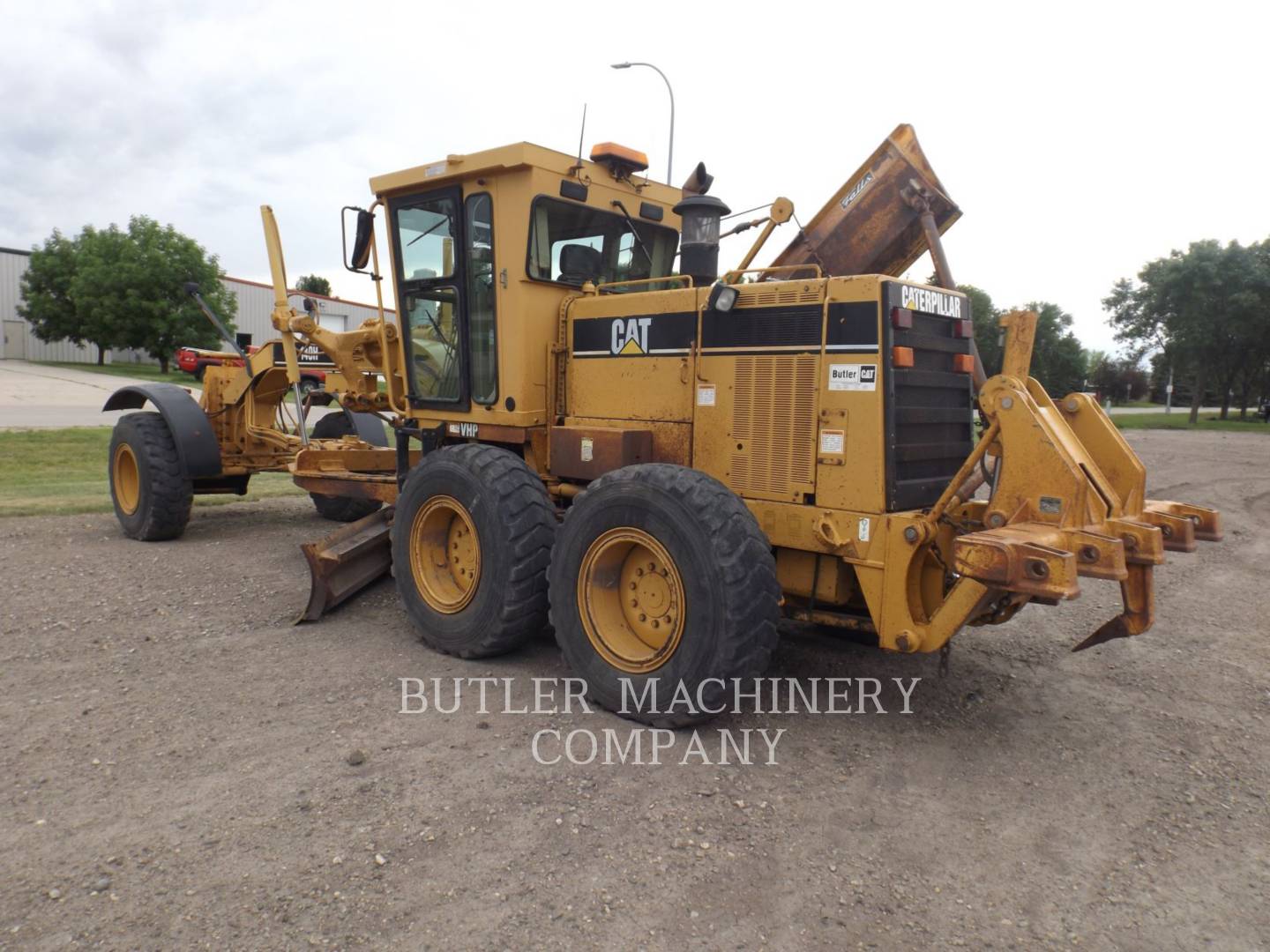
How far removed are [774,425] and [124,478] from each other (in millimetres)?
6836

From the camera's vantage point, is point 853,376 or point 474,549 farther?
point 474,549

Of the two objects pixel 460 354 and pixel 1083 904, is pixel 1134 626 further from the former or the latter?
pixel 460 354

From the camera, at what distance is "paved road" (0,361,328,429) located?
19812 millimetres

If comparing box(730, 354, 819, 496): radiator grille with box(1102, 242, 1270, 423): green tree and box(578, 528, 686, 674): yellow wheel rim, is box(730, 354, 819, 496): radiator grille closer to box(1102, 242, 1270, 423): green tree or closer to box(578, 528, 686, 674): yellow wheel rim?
box(578, 528, 686, 674): yellow wheel rim

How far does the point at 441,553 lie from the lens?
577 centimetres

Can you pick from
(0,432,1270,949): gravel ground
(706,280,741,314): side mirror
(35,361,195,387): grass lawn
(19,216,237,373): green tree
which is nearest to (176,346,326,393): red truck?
(0,432,1270,949): gravel ground

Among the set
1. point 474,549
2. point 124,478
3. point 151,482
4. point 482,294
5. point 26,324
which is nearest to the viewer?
point 474,549

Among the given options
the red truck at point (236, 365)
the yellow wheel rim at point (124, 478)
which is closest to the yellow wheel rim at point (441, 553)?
the red truck at point (236, 365)

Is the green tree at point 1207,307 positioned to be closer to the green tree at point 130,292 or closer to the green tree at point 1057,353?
the green tree at point 1057,353

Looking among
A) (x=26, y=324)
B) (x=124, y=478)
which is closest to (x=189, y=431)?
(x=124, y=478)

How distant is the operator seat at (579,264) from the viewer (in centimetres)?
582

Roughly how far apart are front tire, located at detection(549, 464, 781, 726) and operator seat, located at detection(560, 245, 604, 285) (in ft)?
5.81

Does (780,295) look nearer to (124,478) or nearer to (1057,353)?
(124,478)

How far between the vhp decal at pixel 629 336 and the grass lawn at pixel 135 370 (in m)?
35.6
